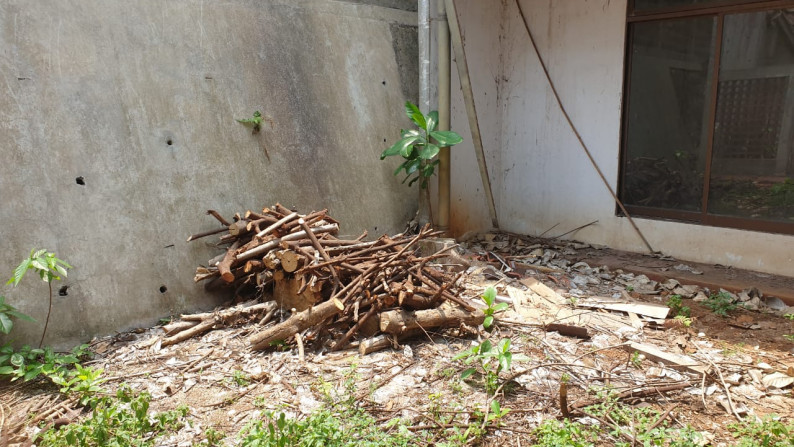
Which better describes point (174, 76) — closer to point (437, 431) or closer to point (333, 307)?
point (333, 307)

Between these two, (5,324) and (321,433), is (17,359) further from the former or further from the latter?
(321,433)

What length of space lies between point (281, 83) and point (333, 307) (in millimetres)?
2832

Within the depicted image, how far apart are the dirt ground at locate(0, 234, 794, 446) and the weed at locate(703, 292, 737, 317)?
7 cm

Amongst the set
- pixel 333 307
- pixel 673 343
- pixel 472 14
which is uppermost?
pixel 472 14

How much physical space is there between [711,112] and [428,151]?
3152 mm

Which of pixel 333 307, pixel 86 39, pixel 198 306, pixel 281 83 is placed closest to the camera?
pixel 333 307

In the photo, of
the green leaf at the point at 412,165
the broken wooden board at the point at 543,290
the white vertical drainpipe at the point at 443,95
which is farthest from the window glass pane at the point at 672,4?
the broken wooden board at the point at 543,290

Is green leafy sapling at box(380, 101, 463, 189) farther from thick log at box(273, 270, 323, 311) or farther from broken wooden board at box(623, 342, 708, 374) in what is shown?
broken wooden board at box(623, 342, 708, 374)

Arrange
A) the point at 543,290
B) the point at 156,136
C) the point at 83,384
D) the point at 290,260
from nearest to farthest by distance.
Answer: the point at 83,384, the point at 290,260, the point at 156,136, the point at 543,290

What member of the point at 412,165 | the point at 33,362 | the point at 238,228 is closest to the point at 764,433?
the point at 238,228

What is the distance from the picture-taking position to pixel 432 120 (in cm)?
642

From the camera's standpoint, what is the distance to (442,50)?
21.7 feet

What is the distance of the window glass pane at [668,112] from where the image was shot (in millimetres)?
6078

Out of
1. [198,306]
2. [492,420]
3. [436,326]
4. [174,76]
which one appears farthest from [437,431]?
[174,76]
